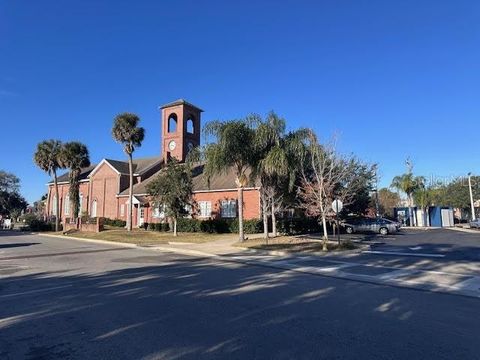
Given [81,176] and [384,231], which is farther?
[81,176]

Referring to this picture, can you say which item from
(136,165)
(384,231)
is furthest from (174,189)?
(136,165)

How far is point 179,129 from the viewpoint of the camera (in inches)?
1988

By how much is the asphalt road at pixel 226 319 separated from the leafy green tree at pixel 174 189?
19.1 meters

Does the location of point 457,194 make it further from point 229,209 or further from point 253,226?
point 253,226

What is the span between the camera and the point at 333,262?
16.5 meters

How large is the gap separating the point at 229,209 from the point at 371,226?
1209 cm

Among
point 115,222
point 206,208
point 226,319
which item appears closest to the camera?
point 226,319

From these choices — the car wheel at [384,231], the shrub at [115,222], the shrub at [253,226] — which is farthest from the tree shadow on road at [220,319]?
the shrub at [115,222]

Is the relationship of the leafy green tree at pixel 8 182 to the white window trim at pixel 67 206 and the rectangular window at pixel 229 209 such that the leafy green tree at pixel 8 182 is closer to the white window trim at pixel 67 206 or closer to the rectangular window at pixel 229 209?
the white window trim at pixel 67 206

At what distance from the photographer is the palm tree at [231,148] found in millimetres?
23484

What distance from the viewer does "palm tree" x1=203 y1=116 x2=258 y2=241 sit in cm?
2348

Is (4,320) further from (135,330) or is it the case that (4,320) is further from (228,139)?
(228,139)

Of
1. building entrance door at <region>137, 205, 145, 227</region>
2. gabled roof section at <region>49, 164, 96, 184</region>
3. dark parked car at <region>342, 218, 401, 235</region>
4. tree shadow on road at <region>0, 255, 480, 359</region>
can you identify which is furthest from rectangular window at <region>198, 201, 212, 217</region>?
tree shadow on road at <region>0, 255, 480, 359</region>

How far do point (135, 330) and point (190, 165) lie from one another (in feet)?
68.9
